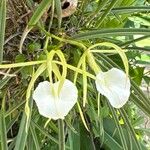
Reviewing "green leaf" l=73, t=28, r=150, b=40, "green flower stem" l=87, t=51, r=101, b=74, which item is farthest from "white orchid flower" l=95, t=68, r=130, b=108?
"green leaf" l=73, t=28, r=150, b=40

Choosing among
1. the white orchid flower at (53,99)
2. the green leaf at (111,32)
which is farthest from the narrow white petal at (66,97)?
the green leaf at (111,32)

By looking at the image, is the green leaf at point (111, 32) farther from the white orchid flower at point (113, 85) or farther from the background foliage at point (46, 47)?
the white orchid flower at point (113, 85)

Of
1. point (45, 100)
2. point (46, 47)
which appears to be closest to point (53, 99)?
point (45, 100)

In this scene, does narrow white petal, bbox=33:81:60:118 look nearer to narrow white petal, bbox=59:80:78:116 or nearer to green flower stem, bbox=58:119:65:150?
narrow white petal, bbox=59:80:78:116

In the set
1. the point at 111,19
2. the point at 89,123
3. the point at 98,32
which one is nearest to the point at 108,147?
the point at 89,123

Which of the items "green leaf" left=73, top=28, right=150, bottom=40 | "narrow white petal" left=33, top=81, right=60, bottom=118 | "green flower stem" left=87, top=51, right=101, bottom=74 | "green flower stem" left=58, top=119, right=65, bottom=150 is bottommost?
"green flower stem" left=58, top=119, right=65, bottom=150

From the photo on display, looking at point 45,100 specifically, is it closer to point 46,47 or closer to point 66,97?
point 66,97

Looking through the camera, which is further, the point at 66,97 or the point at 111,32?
the point at 111,32
